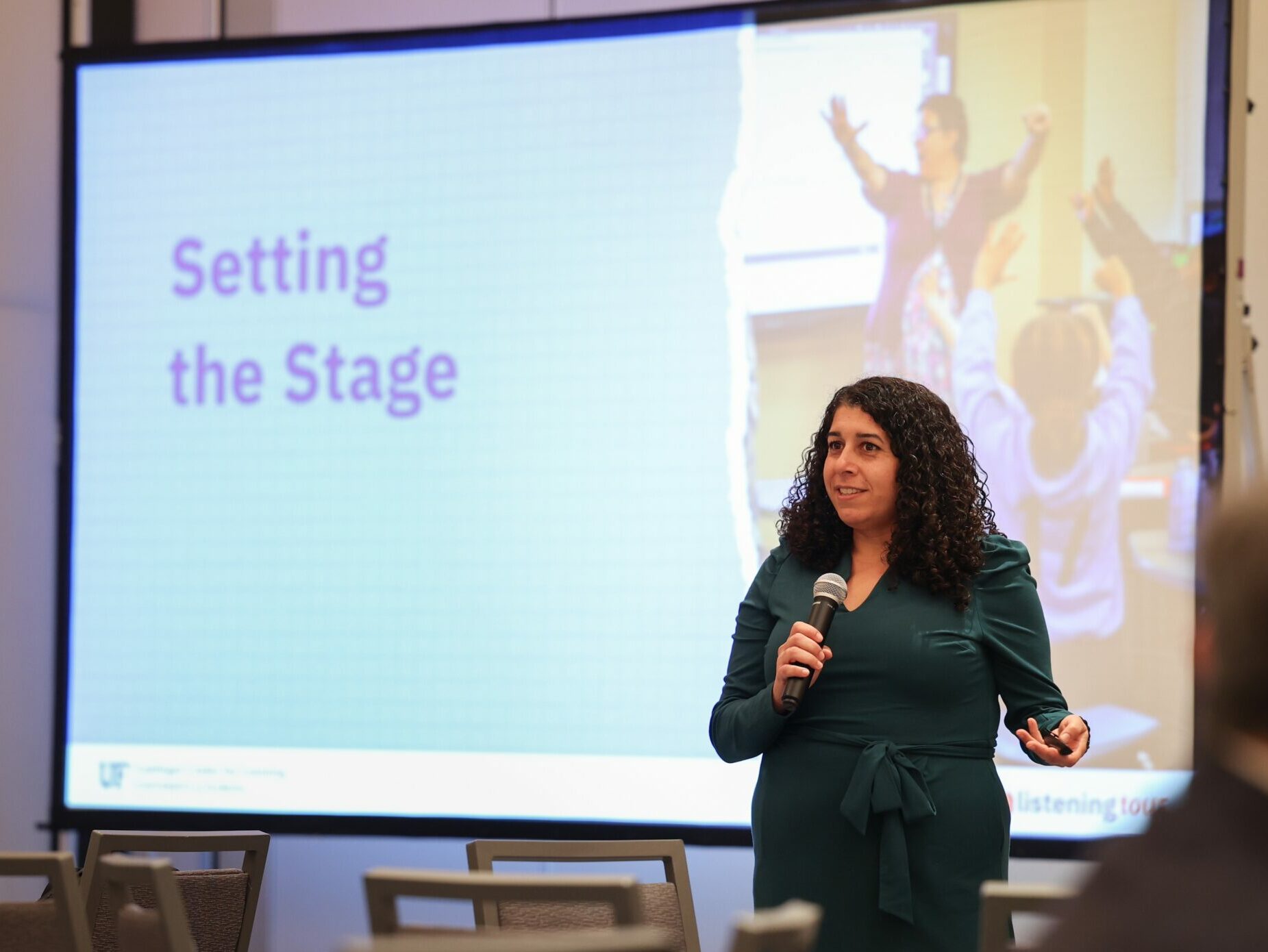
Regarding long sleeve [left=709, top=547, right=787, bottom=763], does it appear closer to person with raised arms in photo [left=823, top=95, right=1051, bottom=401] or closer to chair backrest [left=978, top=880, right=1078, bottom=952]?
chair backrest [left=978, top=880, right=1078, bottom=952]

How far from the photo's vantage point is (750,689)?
2.21 meters

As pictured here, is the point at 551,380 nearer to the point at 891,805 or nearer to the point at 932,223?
the point at 932,223

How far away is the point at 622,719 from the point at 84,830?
1654mm

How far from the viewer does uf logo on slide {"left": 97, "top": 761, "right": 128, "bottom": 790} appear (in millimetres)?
3691

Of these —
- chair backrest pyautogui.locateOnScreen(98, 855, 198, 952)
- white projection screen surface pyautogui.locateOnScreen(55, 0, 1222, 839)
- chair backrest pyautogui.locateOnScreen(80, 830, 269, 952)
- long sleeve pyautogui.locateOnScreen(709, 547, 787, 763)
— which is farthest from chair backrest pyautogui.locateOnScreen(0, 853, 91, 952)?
white projection screen surface pyautogui.locateOnScreen(55, 0, 1222, 839)

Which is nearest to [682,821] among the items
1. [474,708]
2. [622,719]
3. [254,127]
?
[622,719]

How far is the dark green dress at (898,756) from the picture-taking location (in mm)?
2045

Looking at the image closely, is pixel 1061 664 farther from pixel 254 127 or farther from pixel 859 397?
pixel 254 127

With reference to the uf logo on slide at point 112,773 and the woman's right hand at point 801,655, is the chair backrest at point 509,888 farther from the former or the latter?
the uf logo on slide at point 112,773

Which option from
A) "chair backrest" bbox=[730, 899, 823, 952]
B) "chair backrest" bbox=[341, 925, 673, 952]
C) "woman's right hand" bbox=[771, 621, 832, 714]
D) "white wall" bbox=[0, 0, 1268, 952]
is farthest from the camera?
"white wall" bbox=[0, 0, 1268, 952]

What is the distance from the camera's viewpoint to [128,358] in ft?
12.4

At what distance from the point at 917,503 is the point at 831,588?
195 mm

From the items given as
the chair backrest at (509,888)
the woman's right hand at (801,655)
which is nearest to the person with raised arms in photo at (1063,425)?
the woman's right hand at (801,655)

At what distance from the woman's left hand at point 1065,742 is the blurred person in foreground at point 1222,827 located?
120cm
